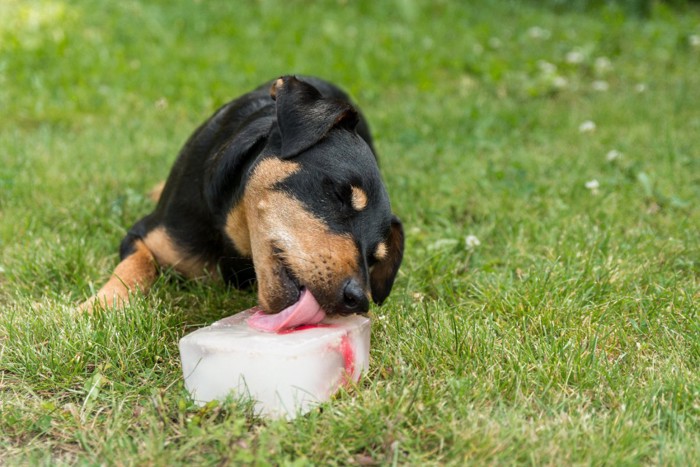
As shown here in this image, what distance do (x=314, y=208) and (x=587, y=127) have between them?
13.4 feet

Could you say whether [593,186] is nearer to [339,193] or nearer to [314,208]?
[339,193]

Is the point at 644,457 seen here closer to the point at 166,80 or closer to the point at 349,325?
the point at 349,325

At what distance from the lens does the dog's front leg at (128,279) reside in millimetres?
3354

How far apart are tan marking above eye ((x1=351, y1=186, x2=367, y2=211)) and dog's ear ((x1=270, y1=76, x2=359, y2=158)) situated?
0.88 feet

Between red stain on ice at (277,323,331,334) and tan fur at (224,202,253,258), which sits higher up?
tan fur at (224,202,253,258)

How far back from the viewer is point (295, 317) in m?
2.81

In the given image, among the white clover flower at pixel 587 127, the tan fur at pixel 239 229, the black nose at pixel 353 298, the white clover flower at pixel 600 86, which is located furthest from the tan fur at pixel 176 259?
the white clover flower at pixel 600 86

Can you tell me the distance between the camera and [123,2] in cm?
A: 973

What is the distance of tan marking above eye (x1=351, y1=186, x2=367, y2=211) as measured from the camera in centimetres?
307

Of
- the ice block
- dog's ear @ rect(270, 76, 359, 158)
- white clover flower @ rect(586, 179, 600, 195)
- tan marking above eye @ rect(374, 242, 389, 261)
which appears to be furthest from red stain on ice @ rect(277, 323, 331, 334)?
white clover flower @ rect(586, 179, 600, 195)

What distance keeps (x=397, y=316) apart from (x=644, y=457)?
3.99 feet

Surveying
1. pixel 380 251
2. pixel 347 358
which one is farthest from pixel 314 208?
pixel 347 358

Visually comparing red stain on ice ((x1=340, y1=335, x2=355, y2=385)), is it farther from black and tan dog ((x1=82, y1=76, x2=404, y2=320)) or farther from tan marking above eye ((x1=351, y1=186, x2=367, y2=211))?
tan marking above eye ((x1=351, y1=186, x2=367, y2=211))

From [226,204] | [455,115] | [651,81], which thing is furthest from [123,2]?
[226,204]
